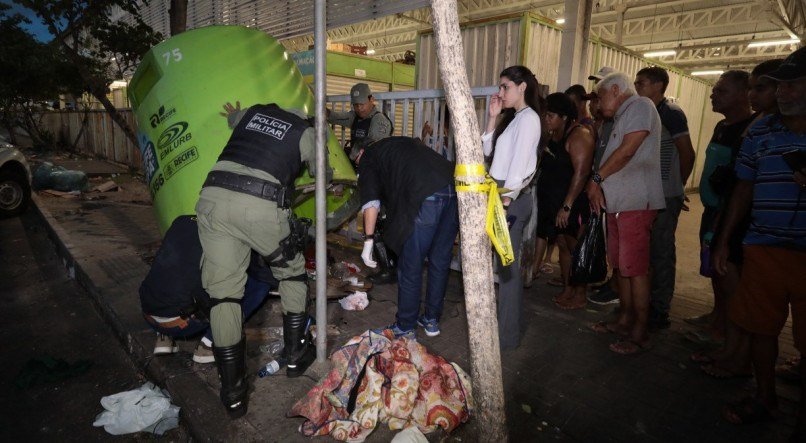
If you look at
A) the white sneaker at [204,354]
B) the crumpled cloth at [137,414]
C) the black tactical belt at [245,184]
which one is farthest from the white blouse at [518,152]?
the crumpled cloth at [137,414]

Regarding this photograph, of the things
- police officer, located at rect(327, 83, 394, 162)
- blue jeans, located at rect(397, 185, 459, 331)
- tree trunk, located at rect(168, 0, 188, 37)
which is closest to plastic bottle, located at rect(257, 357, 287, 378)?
blue jeans, located at rect(397, 185, 459, 331)

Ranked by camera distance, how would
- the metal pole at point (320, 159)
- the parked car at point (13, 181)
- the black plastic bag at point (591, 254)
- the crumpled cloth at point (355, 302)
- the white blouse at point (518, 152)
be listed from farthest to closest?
the parked car at point (13, 181)
the crumpled cloth at point (355, 302)
the black plastic bag at point (591, 254)
the white blouse at point (518, 152)
the metal pole at point (320, 159)

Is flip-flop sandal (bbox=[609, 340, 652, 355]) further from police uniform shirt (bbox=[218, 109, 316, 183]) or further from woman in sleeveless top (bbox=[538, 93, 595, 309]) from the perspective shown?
police uniform shirt (bbox=[218, 109, 316, 183])

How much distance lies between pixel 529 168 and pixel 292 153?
1552mm

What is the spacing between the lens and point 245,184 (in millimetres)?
2396

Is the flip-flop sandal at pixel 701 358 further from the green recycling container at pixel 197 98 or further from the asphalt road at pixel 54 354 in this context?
the asphalt road at pixel 54 354

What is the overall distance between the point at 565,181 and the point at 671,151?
88 centimetres

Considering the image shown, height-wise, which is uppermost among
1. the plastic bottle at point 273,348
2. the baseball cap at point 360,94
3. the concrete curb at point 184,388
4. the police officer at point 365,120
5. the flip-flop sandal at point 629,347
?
the baseball cap at point 360,94

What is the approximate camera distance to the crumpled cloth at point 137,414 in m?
2.54

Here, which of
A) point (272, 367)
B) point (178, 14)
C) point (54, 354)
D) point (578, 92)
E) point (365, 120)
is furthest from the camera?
point (178, 14)

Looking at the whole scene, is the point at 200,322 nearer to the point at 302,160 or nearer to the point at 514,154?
the point at 302,160

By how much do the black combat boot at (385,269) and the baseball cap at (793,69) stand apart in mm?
3400

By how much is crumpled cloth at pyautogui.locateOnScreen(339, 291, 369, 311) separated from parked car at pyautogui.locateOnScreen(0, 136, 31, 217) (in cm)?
707

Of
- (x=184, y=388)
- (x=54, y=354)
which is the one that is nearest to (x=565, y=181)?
(x=184, y=388)
